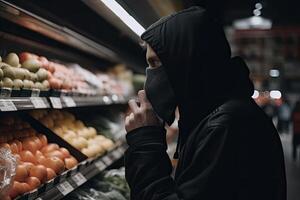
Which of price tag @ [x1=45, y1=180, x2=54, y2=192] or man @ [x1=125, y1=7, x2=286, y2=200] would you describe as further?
price tag @ [x1=45, y1=180, x2=54, y2=192]

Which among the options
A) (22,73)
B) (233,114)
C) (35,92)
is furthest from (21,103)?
(233,114)

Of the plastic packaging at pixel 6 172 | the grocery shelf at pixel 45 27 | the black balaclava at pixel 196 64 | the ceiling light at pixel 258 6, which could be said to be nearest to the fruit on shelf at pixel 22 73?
the grocery shelf at pixel 45 27

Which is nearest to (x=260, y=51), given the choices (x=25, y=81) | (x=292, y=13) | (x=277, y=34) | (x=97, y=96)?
(x=277, y=34)

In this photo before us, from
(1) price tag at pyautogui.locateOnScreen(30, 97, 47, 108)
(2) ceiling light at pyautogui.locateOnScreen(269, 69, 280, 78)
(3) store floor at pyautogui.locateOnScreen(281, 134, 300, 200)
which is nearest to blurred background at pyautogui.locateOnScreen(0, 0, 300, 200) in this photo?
(3) store floor at pyautogui.locateOnScreen(281, 134, 300, 200)

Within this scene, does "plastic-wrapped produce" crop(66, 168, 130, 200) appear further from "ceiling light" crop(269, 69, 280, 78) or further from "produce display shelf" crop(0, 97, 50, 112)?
"ceiling light" crop(269, 69, 280, 78)

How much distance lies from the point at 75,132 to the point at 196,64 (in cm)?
197

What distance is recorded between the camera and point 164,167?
5.08ft

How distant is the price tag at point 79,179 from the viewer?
245 centimetres

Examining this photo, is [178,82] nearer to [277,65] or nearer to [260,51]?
[260,51]

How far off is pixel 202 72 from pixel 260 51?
37.1 ft

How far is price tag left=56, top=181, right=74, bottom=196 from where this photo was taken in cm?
220

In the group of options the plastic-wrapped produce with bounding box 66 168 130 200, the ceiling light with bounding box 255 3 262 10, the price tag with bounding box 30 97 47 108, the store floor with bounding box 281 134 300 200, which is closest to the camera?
the price tag with bounding box 30 97 47 108

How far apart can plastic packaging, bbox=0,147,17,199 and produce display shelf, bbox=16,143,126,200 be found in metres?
0.08

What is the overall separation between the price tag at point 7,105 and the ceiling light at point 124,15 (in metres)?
0.76
